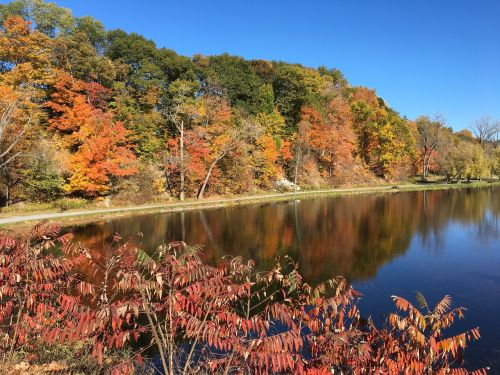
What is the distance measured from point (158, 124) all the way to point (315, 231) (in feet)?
87.5

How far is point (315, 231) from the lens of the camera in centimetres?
2383

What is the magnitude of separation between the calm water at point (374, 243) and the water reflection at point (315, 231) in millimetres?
54

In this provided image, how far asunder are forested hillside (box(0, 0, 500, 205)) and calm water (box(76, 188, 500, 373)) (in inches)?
322

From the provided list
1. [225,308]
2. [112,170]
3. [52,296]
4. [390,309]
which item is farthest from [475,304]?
[112,170]

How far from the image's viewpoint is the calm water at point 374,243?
12383 millimetres

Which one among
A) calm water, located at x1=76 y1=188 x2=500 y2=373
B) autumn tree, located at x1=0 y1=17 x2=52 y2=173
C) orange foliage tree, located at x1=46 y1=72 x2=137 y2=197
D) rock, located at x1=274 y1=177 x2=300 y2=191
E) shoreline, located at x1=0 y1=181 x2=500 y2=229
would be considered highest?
autumn tree, located at x1=0 y1=17 x2=52 y2=173

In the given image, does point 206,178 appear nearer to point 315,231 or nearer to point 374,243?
point 315,231

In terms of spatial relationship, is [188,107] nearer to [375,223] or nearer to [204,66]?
[204,66]

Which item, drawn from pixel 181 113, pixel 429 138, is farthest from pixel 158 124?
pixel 429 138

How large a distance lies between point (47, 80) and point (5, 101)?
8.80m

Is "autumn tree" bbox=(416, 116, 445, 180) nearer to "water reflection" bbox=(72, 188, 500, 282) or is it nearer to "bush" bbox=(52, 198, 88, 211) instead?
"water reflection" bbox=(72, 188, 500, 282)

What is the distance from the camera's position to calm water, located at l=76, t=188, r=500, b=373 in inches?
488

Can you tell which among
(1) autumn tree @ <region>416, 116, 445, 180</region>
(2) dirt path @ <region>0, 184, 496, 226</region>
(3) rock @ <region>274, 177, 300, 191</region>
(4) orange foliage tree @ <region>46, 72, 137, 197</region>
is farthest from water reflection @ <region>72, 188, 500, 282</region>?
(1) autumn tree @ <region>416, 116, 445, 180</region>

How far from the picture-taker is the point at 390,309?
436 inches
